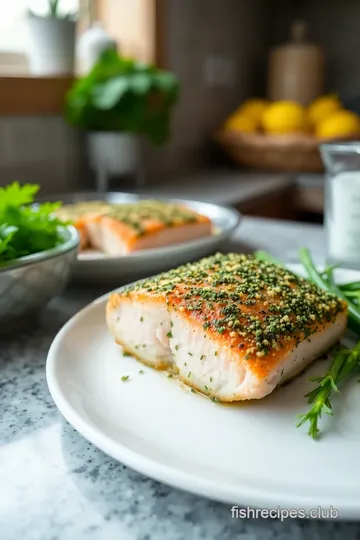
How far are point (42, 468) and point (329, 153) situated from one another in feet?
2.78

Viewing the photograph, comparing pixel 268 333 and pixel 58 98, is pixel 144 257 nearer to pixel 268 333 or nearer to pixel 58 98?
pixel 268 333

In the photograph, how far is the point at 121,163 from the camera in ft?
6.36

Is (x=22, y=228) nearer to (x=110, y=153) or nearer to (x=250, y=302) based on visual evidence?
(x=250, y=302)

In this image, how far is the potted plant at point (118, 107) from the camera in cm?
180

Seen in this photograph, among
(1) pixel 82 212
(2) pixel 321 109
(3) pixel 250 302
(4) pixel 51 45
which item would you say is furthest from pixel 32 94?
(3) pixel 250 302

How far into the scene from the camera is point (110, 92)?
1.79m

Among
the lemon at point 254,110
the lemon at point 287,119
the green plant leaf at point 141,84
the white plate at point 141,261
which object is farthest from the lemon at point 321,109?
the white plate at point 141,261

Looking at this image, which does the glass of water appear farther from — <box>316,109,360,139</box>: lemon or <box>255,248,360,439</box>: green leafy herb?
<box>316,109,360,139</box>: lemon

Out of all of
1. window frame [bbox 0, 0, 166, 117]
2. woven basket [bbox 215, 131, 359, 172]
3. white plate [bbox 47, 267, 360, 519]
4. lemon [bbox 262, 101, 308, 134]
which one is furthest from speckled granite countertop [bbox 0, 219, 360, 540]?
lemon [bbox 262, 101, 308, 134]

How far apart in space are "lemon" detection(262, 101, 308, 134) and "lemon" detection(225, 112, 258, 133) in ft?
0.33

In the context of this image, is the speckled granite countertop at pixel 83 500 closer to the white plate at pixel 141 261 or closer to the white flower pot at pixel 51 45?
the white plate at pixel 141 261

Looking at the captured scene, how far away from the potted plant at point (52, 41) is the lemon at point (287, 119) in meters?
0.83

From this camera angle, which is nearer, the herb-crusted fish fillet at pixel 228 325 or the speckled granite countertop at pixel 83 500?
the speckled granite countertop at pixel 83 500

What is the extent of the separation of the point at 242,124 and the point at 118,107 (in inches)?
29.7
